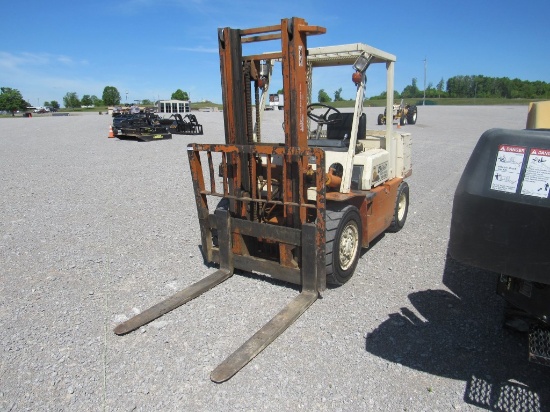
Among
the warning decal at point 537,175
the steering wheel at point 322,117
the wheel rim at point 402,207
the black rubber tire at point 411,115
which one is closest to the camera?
the warning decal at point 537,175

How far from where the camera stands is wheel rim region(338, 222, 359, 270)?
180 inches

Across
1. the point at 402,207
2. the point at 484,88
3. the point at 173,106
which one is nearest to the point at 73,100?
the point at 173,106

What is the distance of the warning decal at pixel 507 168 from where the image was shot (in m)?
2.31

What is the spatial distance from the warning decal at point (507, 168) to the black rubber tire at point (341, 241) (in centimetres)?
206

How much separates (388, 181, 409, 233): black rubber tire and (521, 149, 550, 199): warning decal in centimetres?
391

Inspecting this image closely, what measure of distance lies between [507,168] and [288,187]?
2.34 meters

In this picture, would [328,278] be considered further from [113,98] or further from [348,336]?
[113,98]

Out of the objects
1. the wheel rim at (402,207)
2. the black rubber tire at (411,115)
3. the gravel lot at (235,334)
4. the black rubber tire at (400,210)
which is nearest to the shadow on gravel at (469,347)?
the gravel lot at (235,334)

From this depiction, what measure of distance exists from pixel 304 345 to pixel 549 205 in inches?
85.3

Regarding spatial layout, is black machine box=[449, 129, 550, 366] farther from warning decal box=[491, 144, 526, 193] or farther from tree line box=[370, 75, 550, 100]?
tree line box=[370, 75, 550, 100]

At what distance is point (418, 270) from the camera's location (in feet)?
16.5

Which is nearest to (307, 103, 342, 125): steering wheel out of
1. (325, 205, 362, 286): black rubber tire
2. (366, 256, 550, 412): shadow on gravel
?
(325, 205, 362, 286): black rubber tire

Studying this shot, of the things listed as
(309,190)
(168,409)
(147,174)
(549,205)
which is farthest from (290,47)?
(147,174)

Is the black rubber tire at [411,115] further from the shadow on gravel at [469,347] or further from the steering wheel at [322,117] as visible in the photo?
the shadow on gravel at [469,347]
